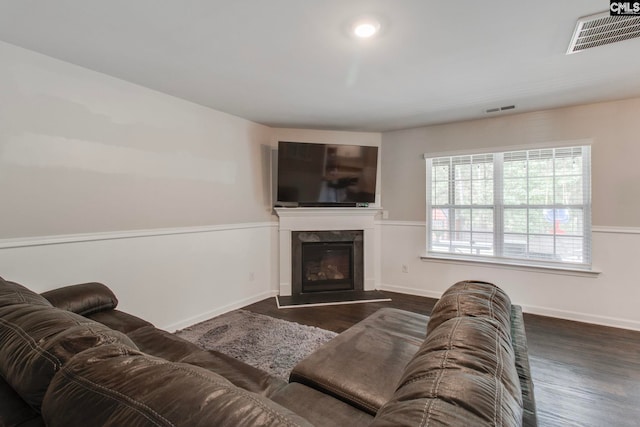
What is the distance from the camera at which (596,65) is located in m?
2.33

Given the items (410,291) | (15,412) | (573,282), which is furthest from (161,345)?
(573,282)

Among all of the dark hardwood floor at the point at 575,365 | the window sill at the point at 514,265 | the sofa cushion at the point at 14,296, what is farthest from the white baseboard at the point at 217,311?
the window sill at the point at 514,265

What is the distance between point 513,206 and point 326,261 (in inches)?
101

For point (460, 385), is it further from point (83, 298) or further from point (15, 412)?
point (83, 298)

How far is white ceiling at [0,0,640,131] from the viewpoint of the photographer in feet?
5.49

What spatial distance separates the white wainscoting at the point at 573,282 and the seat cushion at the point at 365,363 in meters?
2.36

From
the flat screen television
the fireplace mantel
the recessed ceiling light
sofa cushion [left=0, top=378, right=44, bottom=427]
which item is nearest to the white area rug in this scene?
the fireplace mantel

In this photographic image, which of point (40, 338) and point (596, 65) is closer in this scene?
point (40, 338)

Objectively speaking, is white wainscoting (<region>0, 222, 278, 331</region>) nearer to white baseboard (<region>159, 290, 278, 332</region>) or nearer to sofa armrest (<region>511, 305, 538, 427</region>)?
white baseboard (<region>159, 290, 278, 332</region>)

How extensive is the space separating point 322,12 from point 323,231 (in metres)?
2.93

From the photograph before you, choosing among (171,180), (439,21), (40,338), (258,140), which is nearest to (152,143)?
(171,180)

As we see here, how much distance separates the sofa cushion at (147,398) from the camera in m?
0.57

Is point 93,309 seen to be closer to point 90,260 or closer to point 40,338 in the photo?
point 90,260

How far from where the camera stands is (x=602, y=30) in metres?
1.85
